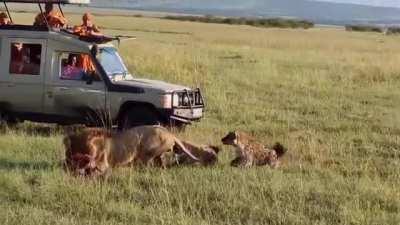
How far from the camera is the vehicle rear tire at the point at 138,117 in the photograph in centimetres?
1135

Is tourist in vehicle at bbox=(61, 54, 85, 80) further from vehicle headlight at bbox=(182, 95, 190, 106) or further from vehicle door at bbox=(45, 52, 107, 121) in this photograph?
vehicle headlight at bbox=(182, 95, 190, 106)

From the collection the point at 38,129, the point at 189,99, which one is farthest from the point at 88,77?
the point at 189,99

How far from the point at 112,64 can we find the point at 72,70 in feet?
1.98

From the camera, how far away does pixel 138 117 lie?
11.5m

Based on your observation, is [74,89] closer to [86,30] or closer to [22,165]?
[86,30]

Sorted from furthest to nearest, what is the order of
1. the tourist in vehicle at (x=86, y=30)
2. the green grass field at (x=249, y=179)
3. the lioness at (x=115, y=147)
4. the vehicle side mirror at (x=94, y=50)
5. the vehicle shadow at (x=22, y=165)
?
the tourist in vehicle at (x=86, y=30)
the vehicle side mirror at (x=94, y=50)
the vehicle shadow at (x=22, y=165)
the lioness at (x=115, y=147)
the green grass field at (x=249, y=179)

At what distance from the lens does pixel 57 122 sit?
11906mm

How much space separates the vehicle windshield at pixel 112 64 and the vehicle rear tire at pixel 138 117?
63cm

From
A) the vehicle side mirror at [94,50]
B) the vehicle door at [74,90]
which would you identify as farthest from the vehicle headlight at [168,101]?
the vehicle side mirror at [94,50]

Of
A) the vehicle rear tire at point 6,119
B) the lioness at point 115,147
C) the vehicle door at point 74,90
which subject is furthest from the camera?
the vehicle rear tire at point 6,119

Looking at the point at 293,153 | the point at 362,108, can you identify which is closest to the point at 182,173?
the point at 293,153

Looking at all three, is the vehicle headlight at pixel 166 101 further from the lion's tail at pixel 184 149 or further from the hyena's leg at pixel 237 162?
the hyena's leg at pixel 237 162

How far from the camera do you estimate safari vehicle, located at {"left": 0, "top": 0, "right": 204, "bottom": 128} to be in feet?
37.5

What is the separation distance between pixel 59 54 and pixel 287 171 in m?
4.31
